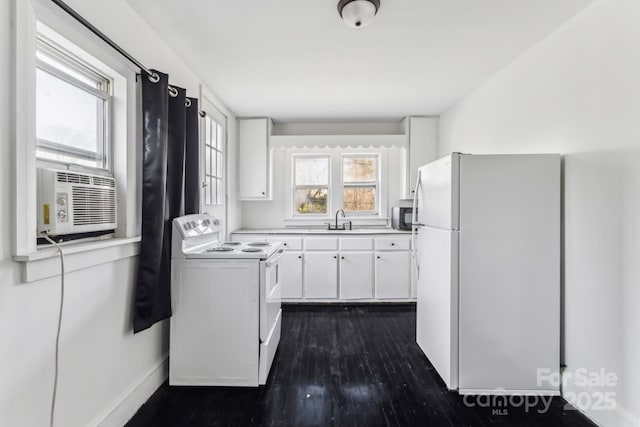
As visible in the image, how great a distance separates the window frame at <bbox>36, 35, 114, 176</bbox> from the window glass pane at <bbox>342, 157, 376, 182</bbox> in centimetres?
305

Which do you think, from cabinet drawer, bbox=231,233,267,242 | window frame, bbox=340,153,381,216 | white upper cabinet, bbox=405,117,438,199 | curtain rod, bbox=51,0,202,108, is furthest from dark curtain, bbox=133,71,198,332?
white upper cabinet, bbox=405,117,438,199

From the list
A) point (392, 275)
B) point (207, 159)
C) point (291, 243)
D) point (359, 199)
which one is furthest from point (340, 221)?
point (207, 159)

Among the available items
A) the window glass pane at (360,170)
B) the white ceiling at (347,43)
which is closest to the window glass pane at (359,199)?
the window glass pane at (360,170)

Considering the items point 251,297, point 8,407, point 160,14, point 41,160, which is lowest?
point 8,407

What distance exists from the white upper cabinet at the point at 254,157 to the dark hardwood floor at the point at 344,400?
6.77ft

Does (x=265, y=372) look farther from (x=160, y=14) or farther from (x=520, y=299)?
(x=160, y=14)

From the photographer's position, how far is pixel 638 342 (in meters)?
1.53

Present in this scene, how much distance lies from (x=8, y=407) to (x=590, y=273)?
2.81 m

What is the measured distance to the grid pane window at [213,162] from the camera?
3.04 metres

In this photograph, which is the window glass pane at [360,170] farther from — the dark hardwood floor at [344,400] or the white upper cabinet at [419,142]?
the dark hardwood floor at [344,400]

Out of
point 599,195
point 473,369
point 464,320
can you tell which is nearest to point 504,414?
point 473,369

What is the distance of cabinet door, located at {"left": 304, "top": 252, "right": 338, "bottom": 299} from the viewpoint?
3723mm

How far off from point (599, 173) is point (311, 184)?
3146 mm

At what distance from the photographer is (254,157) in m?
4.01
